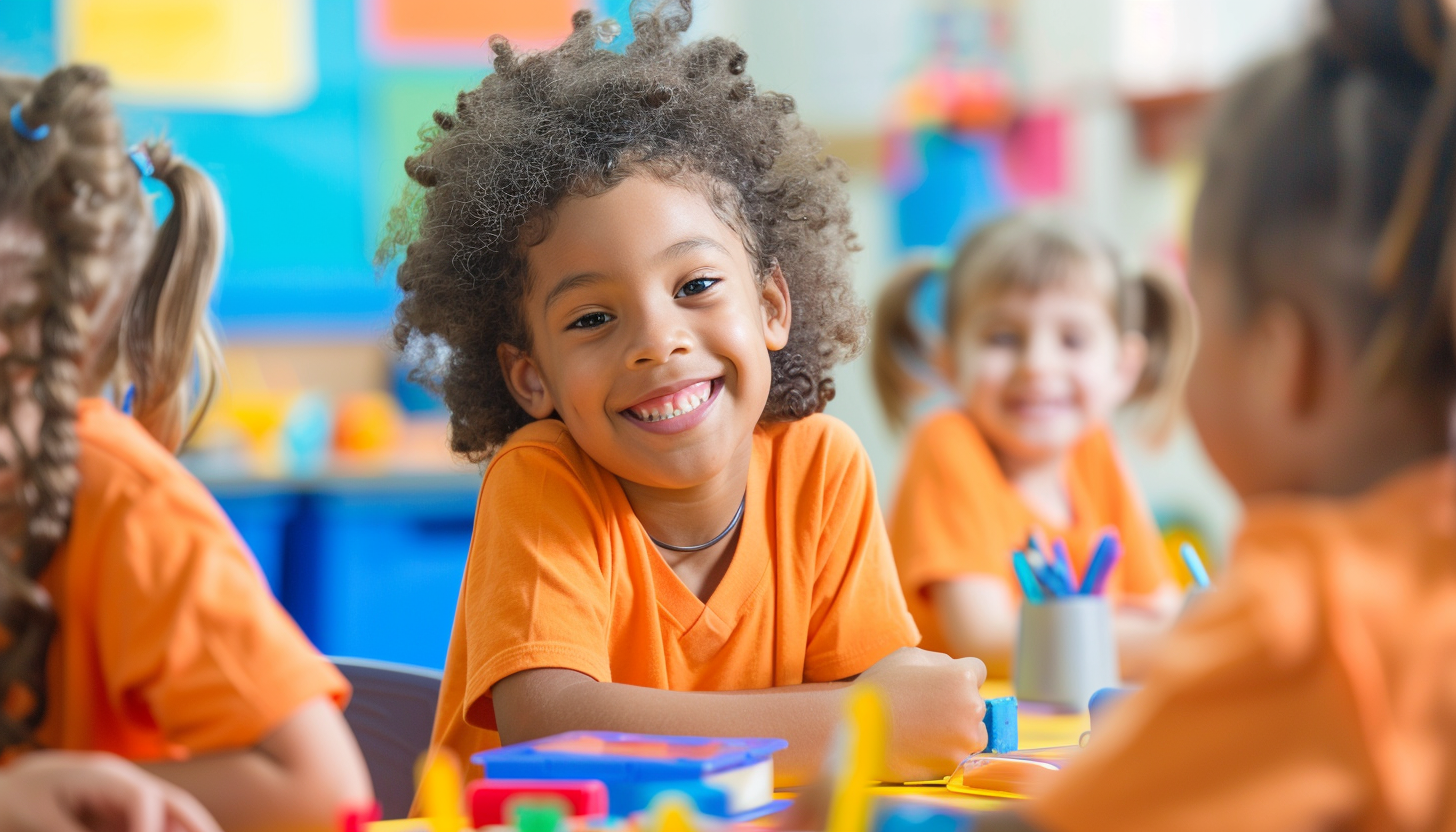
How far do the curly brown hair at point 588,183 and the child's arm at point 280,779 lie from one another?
446 mm

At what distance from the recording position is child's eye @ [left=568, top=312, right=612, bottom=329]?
3.00 ft

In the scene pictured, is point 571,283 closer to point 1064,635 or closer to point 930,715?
point 930,715

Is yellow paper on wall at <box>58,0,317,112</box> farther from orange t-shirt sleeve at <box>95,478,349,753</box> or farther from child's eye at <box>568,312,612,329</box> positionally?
orange t-shirt sleeve at <box>95,478,349,753</box>

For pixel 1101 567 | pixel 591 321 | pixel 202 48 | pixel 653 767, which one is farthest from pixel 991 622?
pixel 202 48

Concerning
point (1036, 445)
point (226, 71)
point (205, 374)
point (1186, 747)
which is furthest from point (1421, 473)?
point (226, 71)

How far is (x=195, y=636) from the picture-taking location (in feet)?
1.82

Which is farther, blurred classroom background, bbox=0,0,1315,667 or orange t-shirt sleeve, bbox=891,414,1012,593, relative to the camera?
blurred classroom background, bbox=0,0,1315,667

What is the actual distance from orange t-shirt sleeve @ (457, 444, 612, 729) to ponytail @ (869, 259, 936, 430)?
2.97 ft

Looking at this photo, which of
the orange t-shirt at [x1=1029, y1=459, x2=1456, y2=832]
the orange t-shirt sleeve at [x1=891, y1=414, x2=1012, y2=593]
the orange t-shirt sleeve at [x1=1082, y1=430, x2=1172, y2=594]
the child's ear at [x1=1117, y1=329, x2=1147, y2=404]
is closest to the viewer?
the orange t-shirt at [x1=1029, y1=459, x2=1456, y2=832]

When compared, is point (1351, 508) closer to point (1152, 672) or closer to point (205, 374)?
point (1152, 672)

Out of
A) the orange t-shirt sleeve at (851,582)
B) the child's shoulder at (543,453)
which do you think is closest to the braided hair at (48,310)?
the child's shoulder at (543,453)

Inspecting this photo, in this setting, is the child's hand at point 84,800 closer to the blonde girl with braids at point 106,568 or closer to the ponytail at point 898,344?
the blonde girl with braids at point 106,568

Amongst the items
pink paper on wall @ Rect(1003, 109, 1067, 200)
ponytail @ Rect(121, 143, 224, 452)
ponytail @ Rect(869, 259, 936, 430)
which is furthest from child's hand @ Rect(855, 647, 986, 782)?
pink paper on wall @ Rect(1003, 109, 1067, 200)

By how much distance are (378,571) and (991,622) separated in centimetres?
142
